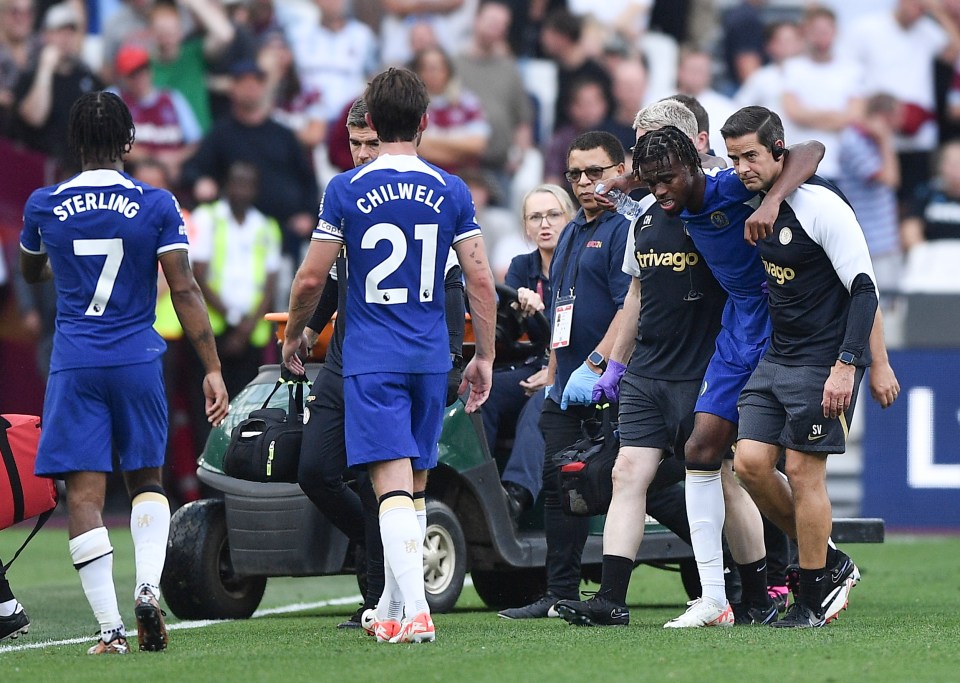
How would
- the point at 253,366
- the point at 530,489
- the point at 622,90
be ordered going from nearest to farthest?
the point at 530,489 < the point at 253,366 < the point at 622,90

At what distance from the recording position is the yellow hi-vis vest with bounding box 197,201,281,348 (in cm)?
1398

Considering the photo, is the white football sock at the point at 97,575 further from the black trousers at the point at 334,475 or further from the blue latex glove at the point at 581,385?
the blue latex glove at the point at 581,385

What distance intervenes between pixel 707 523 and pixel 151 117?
30.4ft

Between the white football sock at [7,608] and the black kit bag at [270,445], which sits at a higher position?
the black kit bag at [270,445]

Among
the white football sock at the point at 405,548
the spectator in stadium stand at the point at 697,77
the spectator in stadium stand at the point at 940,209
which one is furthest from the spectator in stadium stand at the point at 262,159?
the white football sock at the point at 405,548

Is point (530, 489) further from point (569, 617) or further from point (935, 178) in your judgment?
point (935, 178)

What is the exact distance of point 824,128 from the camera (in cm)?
1586

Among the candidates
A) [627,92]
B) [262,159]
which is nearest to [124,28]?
[262,159]

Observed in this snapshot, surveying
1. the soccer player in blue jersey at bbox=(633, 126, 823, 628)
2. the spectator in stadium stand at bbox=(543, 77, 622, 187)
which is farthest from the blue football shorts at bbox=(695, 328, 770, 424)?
the spectator in stadium stand at bbox=(543, 77, 622, 187)

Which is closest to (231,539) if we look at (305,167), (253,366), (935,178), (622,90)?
(253,366)

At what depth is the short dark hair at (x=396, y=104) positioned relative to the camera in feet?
20.5

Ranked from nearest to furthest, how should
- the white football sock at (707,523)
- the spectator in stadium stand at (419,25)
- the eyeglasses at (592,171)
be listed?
the white football sock at (707,523) → the eyeglasses at (592,171) → the spectator in stadium stand at (419,25)

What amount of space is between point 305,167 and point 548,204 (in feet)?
21.0

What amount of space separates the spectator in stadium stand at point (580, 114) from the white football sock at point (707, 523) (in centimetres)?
846
